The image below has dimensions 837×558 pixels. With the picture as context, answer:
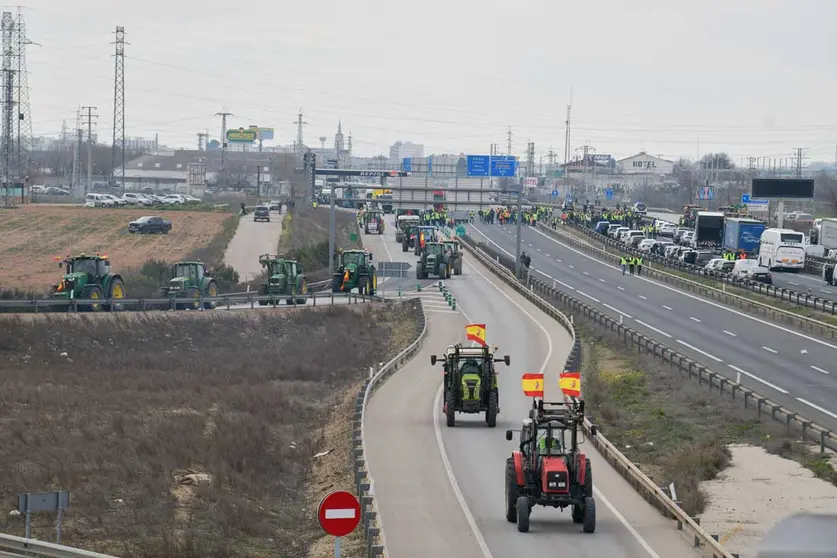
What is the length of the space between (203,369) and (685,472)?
21953mm

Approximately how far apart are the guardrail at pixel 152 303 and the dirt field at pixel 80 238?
1226 cm

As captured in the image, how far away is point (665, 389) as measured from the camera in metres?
41.6

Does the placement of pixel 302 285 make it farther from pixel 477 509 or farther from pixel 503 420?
pixel 477 509

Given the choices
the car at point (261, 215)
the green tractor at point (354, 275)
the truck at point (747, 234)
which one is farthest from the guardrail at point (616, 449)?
the car at point (261, 215)

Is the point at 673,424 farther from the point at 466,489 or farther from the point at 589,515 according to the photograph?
the point at 589,515

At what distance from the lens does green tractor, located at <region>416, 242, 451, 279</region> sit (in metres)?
78.3

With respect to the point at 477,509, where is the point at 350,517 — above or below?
above

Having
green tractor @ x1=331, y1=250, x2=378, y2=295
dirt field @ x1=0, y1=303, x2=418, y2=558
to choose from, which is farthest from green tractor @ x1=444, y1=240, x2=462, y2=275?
dirt field @ x1=0, y1=303, x2=418, y2=558

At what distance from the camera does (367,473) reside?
25.8 metres

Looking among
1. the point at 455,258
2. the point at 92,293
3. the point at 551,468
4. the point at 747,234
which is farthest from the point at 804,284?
the point at 551,468

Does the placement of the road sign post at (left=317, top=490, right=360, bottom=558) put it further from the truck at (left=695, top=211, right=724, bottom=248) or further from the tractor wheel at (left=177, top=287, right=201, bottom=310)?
the truck at (left=695, top=211, right=724, bottom=248)

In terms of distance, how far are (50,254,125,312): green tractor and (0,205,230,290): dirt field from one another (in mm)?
11380

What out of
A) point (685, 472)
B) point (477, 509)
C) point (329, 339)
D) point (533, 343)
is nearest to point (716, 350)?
point (533, 343)

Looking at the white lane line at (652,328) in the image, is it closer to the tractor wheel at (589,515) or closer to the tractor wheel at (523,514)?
the tractor wheel at (589,515)
